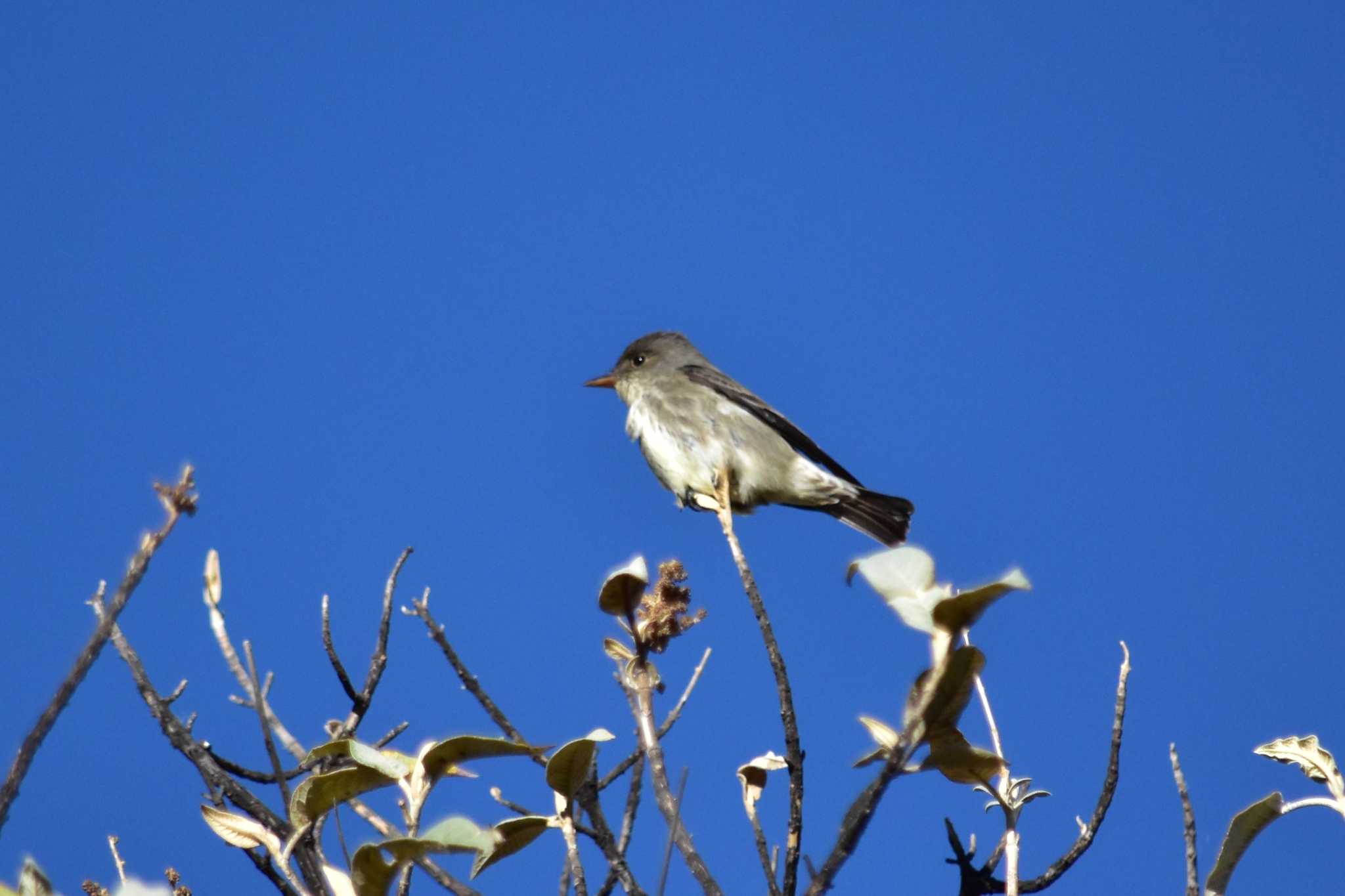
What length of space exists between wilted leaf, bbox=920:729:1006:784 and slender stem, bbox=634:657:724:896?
289 mm

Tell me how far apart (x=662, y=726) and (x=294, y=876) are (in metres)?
0.83

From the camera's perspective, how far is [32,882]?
143 centimetres

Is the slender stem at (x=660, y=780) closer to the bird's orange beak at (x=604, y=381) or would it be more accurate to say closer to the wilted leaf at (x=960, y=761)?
the wilted leaf at (x=960, y=761)

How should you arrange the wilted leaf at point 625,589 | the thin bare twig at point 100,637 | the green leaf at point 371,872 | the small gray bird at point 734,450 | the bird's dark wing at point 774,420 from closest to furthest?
the thin bare twig at point 100,637
the green leaf at point 371,872
the wilted leaf at point 625,589
the small gray bird at point 734,450
the bird's dark wing at point 774,420

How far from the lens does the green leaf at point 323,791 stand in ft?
5.03

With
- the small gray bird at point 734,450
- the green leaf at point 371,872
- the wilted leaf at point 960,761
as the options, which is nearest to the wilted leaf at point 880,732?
the wilted leaf at point 960,761

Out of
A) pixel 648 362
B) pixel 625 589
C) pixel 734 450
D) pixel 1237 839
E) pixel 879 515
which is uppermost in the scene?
pixel 648 362

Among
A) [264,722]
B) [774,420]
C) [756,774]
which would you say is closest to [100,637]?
[264,722]

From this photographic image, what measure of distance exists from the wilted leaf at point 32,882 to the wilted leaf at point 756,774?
83 cm

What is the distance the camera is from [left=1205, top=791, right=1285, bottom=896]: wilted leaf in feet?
5.26

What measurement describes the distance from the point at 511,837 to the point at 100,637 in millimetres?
699

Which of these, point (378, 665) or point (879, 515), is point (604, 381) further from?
point (378, 665)

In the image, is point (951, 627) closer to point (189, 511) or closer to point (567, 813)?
point (567, 813)

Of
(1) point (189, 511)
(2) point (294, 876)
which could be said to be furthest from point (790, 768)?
(1) point (189, 511)
